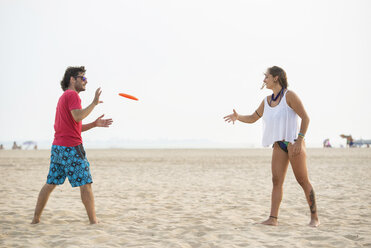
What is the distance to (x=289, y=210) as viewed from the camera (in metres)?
5.70

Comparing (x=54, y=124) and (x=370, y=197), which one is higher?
(x=54, y=124)

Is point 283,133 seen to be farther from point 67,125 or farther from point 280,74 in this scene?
point 67,125

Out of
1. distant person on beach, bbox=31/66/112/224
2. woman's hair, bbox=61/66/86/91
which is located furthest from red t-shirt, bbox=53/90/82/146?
woman's hair, bbox=61/66/86/91

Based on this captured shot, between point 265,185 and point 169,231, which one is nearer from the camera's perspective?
point 169,231

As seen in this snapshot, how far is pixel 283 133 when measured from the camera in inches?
171

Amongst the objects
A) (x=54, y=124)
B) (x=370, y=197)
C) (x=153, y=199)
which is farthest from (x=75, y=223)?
(x=370, y=197)

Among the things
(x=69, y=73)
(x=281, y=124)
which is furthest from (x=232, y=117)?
(x=69, y=73)

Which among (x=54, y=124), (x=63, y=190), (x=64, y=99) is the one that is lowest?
(x=63, y=190)

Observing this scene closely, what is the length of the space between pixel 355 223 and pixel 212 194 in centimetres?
337

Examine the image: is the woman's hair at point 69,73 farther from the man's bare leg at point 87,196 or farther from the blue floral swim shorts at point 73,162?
the man's bare leg at point 87,196

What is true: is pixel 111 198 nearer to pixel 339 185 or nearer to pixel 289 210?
pixel 289 210

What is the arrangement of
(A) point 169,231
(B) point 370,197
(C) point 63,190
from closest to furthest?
1. (A) point 169,231
2. (B) point 370,197
3. (C) point 63,190

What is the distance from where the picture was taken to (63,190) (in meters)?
8.23

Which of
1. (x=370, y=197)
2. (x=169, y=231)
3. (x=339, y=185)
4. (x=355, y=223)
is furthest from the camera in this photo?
(x=339, y=185)
